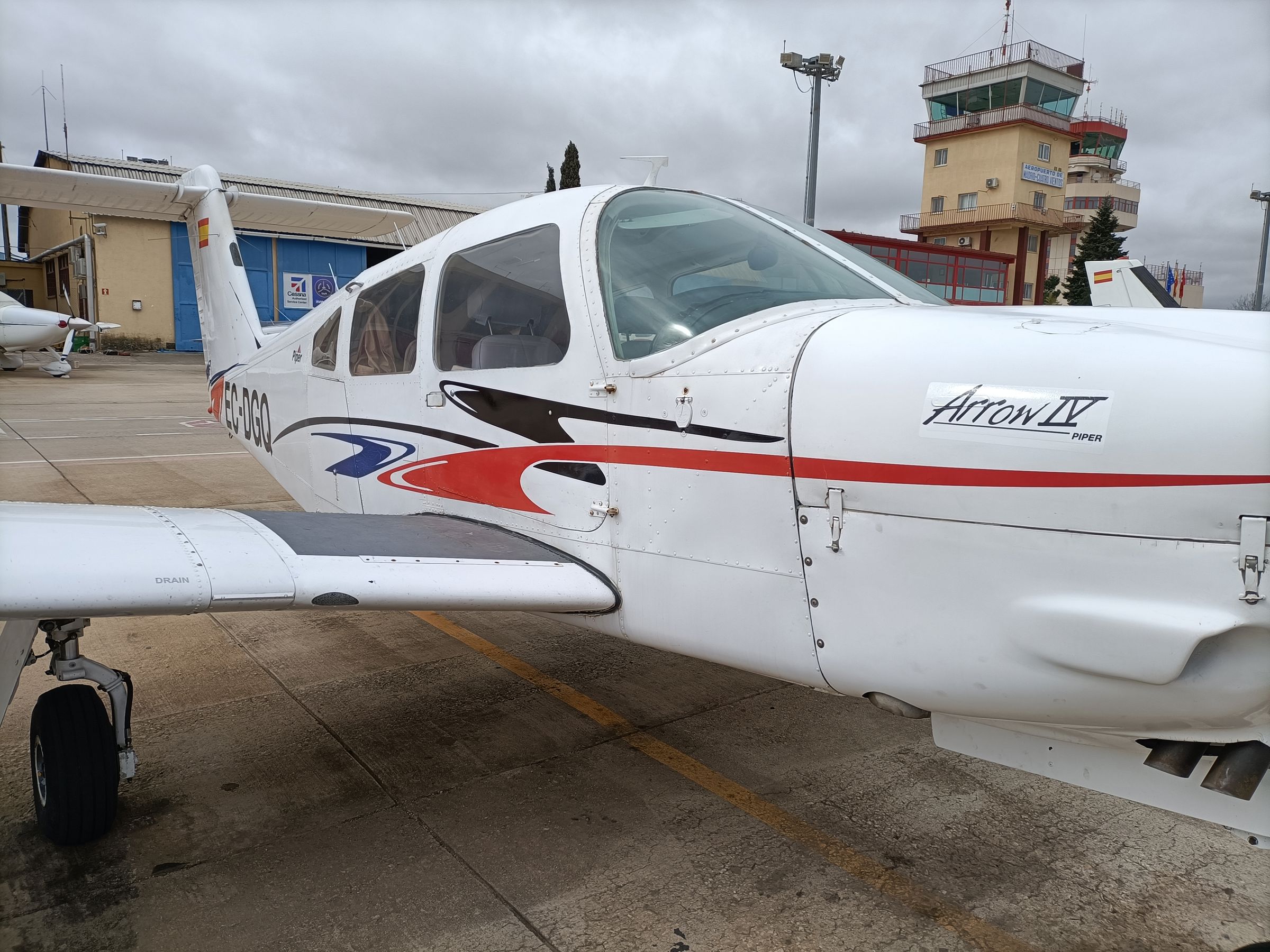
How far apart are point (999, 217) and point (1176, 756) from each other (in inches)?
2344

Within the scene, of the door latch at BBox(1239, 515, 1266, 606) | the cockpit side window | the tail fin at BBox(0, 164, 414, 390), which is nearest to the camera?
the door latch at BBox(1239, 515, 1266, 606)

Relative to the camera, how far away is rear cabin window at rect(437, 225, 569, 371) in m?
3.31

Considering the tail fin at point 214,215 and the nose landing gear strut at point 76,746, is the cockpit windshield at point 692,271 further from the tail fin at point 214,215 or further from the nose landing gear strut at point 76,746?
the tail fin at point 214,215

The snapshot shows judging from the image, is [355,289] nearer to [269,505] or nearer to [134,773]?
[134,773]

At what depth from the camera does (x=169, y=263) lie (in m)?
33.0

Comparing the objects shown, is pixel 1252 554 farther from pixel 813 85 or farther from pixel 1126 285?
pixel 813 85

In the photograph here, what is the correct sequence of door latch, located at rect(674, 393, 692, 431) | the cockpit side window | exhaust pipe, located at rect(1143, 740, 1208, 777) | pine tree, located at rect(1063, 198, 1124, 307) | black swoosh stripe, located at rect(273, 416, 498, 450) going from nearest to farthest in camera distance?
exhaust pipe, located at rect(1143, 740, 1208, 777)
door latch, located at rect(674, 393, 692, 431)
black swoosh stripe, located at rect(273, 416, 498, 450)
the cockpit side window
pine tree, located at rect(1063, 198, 1124, 307)

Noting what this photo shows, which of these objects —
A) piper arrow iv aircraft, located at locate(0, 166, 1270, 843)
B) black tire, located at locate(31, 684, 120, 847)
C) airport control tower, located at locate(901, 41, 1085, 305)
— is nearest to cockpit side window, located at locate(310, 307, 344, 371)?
piper arrow iv aircraft, located at locate(0, 166, 1270, 843)

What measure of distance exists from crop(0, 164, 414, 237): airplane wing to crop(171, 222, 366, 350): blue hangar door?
26.5 meters

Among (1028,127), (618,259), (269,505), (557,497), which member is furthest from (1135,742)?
(1028,127)

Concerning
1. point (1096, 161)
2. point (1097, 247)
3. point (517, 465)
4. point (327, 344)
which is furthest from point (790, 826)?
point (1096, 161)

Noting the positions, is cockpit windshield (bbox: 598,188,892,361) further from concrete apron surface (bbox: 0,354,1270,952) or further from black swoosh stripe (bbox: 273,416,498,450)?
concrete apron surface (bbox: 0,354,1270,952)

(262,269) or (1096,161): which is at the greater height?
(1096,161)

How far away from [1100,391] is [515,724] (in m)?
2.94
